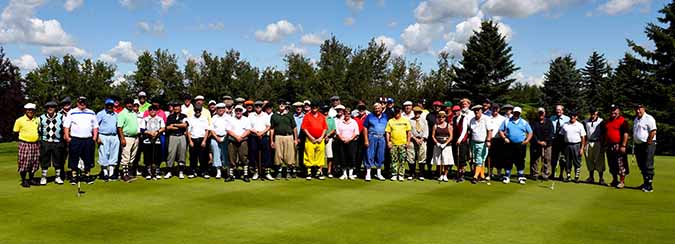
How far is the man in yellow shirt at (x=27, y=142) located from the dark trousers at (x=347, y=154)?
6275 millimetres

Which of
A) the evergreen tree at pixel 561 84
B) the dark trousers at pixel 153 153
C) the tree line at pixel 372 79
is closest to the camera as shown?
the dark trousers at pixel 153 153

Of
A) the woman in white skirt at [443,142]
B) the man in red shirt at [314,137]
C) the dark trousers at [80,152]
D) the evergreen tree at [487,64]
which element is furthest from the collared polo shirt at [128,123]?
the evergreen tree at [487,64]

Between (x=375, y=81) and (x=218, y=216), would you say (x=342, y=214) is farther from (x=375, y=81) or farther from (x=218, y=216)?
(x=375, y=81)

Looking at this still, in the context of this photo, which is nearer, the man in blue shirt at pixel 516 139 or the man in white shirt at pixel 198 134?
the man in blue shirt at pixel 516 139

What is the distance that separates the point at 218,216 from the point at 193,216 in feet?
1.17

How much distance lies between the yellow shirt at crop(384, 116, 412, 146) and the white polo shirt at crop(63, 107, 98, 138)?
6.28m

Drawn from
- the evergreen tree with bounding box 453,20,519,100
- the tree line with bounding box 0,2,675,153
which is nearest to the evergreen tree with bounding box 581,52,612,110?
the tree line with bounding box 0,2,675,153

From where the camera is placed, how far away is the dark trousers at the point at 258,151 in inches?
474

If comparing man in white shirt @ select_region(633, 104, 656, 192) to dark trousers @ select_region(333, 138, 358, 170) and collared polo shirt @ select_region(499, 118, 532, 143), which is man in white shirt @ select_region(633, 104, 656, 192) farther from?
dark trousers @ select_region(333, 138, 358, 170)

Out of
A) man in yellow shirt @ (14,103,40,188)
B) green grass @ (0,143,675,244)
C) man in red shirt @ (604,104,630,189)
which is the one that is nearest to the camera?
green grass @ (0,143,675,244)

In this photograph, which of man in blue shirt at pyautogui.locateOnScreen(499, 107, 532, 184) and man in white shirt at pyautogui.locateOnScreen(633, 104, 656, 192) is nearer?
man in white shirt at pyautogui.locateOnScreen(633, 104, 656, 192)

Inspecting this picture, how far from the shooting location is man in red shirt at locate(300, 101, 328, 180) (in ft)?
40.1

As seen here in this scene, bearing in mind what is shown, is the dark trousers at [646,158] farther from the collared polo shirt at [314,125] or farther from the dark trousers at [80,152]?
the dark trousers at [80,152]

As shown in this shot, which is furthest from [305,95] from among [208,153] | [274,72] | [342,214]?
[342,214]
